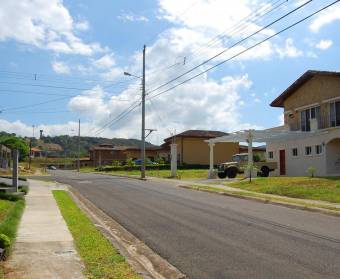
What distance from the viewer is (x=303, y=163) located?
38.8 meters

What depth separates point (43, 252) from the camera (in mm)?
9500

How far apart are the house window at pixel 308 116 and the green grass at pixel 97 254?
2794 cm

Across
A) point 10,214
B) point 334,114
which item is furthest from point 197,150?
point 10,214

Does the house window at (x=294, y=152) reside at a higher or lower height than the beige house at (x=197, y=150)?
lower

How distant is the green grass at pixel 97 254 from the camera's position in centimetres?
789

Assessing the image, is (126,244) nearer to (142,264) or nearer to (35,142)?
(142,264)

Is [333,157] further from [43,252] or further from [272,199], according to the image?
[43,252]

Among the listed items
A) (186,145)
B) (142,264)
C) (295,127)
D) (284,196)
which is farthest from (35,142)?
(142,264)

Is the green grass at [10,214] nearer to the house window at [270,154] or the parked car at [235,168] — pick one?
the parked car at [235,168]

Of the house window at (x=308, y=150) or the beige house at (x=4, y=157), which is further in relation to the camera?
the house window at (x=308, y=150)

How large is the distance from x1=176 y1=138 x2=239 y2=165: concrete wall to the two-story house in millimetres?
25487

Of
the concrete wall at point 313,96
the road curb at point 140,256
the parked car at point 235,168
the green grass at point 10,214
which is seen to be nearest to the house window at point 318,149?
the concrete wall at point 313,96

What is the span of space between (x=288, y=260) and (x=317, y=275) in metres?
1.14

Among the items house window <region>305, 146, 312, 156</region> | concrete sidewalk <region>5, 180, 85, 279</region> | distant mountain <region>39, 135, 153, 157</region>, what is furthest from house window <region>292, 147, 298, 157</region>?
distant mountain <region>39, 135, 153, 157</region>
